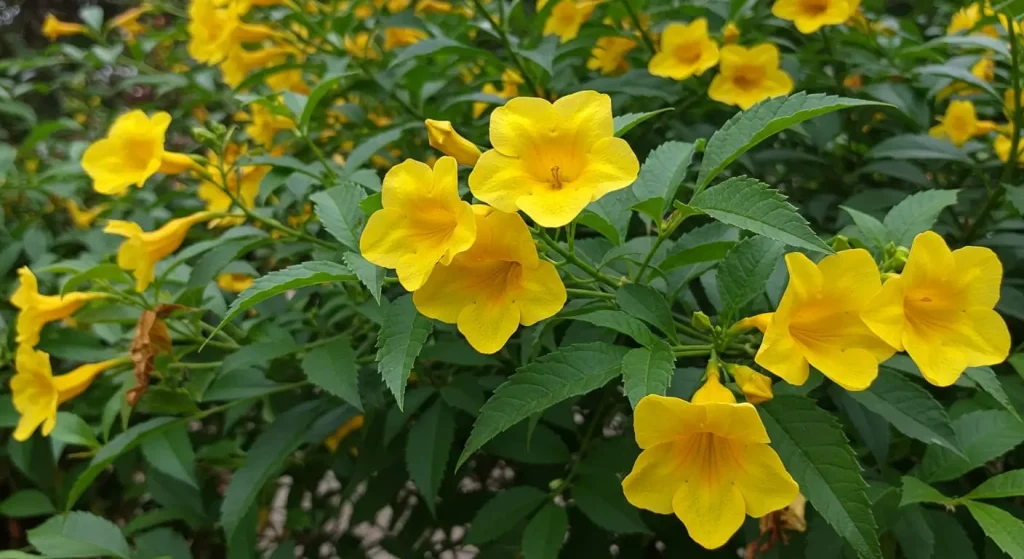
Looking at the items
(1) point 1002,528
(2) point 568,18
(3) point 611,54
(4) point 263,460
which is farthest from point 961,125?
(4) point 263,460

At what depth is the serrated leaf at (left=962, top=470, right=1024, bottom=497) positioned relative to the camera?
98 centimetres

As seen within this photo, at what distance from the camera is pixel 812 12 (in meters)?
1.56

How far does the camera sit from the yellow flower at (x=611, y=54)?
1785 mm

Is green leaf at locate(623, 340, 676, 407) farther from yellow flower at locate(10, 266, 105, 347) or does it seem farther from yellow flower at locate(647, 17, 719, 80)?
yellow flower at locate(10, 266, 105, 347)

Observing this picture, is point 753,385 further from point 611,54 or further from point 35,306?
point 35,306

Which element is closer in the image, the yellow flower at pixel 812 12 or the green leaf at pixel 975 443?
the green leaf at pixel 975 443

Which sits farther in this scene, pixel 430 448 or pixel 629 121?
pixel 430 448

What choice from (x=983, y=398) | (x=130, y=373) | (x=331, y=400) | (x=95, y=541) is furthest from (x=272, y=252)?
(x=983, y=398)

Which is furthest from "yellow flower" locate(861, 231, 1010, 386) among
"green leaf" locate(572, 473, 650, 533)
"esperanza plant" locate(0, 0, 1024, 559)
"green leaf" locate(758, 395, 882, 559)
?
"green leaf" locate(572, 473, 650, 533)

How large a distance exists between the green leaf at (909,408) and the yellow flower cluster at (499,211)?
0.48m

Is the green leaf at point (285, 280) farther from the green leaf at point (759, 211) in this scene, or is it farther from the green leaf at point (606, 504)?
the green leaf at point (606, 504)

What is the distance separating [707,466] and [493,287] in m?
0.35

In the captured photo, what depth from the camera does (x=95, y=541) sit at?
1307mm

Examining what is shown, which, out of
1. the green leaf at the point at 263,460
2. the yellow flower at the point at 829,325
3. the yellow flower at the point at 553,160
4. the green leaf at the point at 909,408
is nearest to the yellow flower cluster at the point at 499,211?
the yellow flower at the point at 553,160
